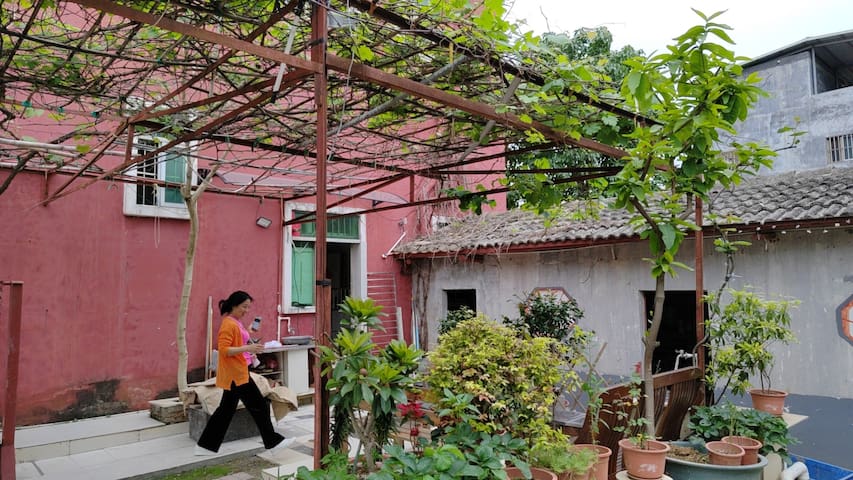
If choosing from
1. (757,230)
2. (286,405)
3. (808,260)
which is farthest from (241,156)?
(808,260)

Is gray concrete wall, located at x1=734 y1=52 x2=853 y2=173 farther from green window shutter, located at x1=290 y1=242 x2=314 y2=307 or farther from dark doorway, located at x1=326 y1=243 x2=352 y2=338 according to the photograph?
green window shutter, located at x1=290 y1=242 x2=314 y2=307

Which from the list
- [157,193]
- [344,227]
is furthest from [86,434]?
[344,227]

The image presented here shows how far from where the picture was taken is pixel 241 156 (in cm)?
793

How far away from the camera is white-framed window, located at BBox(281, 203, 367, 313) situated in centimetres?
880

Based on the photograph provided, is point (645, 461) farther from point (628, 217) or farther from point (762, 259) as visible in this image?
point (628, 217)

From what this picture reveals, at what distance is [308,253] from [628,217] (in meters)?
5.25

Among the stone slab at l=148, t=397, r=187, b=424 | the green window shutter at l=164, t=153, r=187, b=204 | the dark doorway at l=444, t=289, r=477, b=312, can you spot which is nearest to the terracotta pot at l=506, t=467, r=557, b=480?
the stone slab at l=148, t=397, r=187, b=424

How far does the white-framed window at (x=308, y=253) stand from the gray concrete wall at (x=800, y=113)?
404 inches

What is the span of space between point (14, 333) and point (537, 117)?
4.25 m

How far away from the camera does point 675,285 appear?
848 centimetres

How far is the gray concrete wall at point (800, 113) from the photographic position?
525 inches

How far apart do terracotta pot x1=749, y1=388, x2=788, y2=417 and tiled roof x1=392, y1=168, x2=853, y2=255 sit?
61.4 inches

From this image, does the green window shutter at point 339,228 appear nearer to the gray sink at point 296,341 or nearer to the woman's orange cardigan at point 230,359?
the gray sink at point 296,341

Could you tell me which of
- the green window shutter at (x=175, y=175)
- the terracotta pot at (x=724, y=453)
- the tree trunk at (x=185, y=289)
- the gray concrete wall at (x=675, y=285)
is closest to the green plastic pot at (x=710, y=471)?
the terracotta pot at (x=724, y=453)
